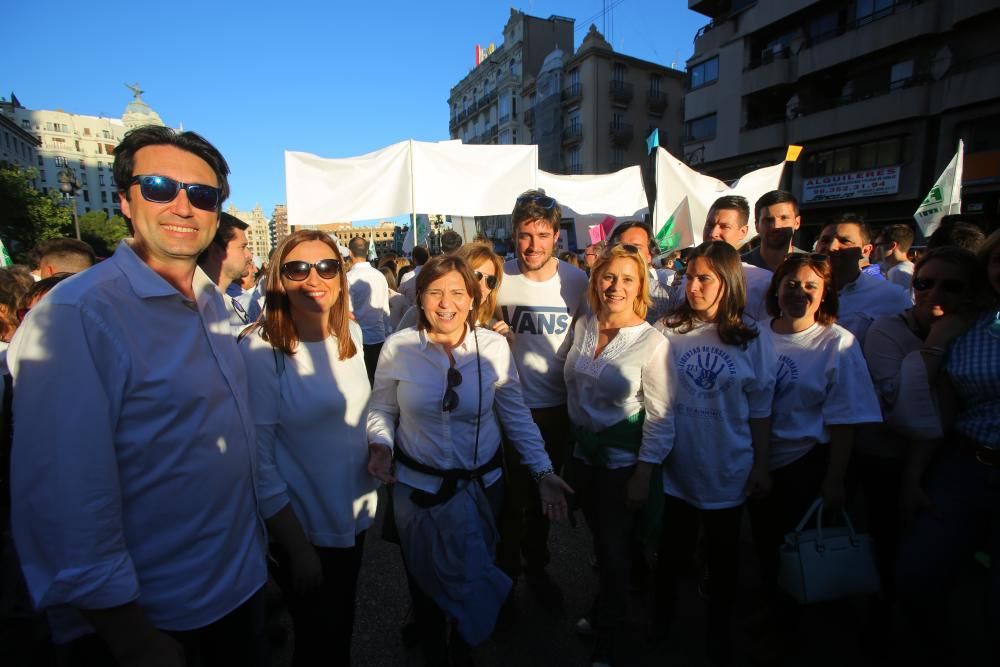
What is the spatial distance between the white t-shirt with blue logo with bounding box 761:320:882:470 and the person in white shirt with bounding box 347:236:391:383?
14.6ft

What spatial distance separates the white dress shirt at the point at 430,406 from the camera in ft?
7.01

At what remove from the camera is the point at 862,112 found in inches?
704

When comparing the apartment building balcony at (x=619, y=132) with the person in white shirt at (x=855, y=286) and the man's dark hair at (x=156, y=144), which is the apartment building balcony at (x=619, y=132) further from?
the man's dark hair at (x=156, y=144)

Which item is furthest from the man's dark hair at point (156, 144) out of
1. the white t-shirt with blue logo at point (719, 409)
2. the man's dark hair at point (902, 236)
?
the man's dark hair at point (902, 236)

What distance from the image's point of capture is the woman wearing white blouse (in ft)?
5.96

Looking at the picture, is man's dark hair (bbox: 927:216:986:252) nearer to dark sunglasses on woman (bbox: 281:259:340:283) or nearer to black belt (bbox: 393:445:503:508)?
black belt (bbox: 393:445:503:508)

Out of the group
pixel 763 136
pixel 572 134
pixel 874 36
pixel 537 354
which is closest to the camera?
pixel 537 354

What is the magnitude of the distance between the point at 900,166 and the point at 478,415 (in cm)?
2223

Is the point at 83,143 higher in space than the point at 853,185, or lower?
higher

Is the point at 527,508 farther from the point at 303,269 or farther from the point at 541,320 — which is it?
the point at 303,269

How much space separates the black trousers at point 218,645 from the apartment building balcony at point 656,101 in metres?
40.1

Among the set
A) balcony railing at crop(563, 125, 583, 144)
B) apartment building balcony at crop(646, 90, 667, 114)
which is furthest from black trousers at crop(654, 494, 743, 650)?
apartment building balcony at crop(646, 90, 667, 114)

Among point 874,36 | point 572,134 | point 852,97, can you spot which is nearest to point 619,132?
point 572,134

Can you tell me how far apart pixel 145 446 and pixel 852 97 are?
987 inches
